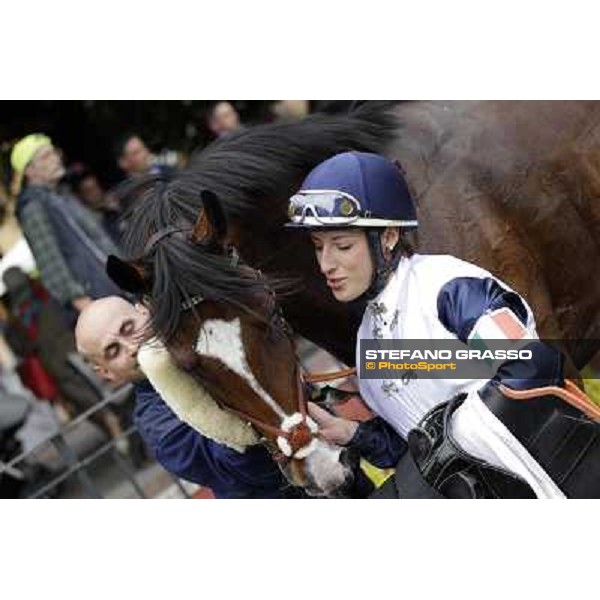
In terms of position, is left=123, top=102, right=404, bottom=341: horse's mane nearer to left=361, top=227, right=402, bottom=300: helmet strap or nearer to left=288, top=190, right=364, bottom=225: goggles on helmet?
left=288, top=190, right=364, bottom=225: goggles on helmet

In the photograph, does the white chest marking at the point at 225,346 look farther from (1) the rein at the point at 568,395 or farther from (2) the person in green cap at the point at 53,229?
(2) the person in green cap at the point at 53,229

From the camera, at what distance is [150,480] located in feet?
13.2

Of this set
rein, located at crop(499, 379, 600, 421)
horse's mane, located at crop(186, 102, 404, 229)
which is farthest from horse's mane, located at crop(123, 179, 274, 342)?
rein, located at crop(499, 379, 600, 421)

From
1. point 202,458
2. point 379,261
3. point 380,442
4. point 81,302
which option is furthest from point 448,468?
point 81,302

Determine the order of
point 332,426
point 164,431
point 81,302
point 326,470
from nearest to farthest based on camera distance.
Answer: point 326,470 < point 332,426 < point 164,431 < point 81,302

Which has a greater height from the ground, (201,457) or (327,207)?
Answer: (327,207)

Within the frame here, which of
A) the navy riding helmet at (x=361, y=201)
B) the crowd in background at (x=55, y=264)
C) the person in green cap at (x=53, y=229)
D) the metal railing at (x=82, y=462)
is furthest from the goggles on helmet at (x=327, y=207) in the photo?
the metal railing at (x=82, y=462)

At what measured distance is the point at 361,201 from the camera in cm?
267

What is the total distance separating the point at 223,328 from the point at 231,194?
36 centimetres

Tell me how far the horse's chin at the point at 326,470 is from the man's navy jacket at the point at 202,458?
18 centimetres

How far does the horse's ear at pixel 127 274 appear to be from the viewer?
2562mm

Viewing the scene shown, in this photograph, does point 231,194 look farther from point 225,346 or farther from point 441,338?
point 441,338

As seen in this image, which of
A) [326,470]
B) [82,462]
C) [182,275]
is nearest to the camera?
[182,275]

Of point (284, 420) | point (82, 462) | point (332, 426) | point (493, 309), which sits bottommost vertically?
point (82, 462)
